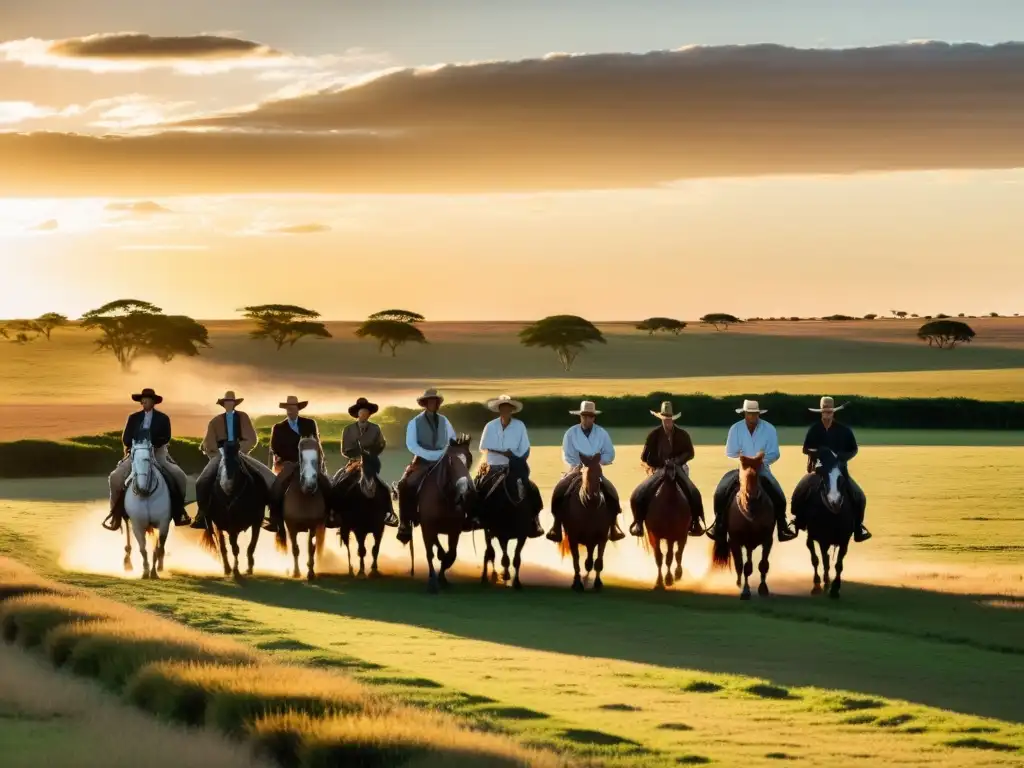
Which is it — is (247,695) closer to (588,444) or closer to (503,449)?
(503,449)

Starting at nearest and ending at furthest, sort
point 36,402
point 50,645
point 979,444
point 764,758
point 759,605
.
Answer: point 764,758
point 50,645
point 759,605
point 979,444
point 36,402

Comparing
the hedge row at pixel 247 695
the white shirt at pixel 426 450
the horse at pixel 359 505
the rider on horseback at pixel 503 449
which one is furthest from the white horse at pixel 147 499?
the hedge row at pixel 247 695

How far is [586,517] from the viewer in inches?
1045

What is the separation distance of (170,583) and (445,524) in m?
4.41

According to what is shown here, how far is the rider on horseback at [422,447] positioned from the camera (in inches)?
1056

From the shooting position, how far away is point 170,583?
27.8 metres

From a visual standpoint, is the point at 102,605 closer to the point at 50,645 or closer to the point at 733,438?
the point at 50,645

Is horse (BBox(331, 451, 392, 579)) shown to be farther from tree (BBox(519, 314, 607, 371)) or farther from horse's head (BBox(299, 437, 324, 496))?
tree (BBox(519, 314, 607, 371))

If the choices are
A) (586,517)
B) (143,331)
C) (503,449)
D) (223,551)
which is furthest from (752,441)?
(143,331)

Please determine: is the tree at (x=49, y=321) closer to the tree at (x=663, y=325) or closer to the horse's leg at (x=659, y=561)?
the tree at (x=663, y=325)

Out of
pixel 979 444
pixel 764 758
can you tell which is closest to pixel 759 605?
pixel 764 758

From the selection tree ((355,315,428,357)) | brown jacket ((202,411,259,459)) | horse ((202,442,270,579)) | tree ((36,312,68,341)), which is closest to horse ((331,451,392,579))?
horse ((202,442,270,579))

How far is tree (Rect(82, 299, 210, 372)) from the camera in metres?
137

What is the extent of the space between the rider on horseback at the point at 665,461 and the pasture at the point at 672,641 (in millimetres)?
1188
